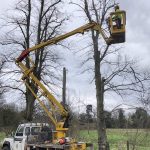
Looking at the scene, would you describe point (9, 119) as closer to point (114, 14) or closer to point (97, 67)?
point (97, 67)

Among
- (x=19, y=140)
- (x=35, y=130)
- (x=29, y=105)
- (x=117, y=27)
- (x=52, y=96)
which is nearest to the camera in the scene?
(x=117, y=27)

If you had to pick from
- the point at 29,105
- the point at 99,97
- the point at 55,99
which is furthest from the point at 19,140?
the point at 29,105

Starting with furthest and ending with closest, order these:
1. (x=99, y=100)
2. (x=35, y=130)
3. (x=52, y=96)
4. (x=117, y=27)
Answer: (x=99, y=100)
(x=52, y=96)
(x=35, y=130)
(x=117, y=27)

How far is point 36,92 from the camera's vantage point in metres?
30.2

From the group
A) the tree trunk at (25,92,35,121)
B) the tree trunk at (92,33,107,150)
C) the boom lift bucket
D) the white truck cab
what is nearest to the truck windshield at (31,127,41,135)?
the white truck cab

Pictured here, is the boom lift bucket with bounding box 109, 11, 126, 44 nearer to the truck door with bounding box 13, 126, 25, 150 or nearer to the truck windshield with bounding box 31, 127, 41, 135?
the truck windshield with bounding box 31, 127, 41, 135

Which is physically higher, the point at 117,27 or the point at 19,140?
Answer: the point at 117,27

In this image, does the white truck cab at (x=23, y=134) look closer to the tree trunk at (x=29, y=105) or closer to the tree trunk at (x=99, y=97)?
the tree trunk at (x=99, y=97)

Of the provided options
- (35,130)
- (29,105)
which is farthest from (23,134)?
(29,105)

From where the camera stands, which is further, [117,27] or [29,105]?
[29,105]

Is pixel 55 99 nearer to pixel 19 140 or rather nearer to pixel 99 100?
pixel 19 140

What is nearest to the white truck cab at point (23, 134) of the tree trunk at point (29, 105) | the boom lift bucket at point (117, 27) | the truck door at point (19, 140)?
the truck door at point (19, 140)

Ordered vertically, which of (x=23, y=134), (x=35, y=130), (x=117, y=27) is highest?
(x=117, y=27)

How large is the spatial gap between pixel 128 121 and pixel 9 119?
4086 cm
